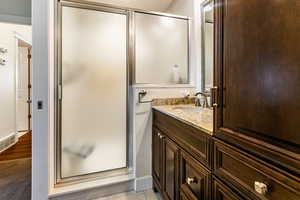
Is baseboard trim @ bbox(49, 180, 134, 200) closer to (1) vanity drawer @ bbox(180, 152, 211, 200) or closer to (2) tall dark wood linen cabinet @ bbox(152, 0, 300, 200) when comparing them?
(1) vanity drawer @ bbox(180, 152, 211, 200)

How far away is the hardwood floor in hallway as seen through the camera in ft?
6.15

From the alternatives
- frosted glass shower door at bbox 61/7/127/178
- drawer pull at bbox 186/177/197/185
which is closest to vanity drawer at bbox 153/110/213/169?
drawer pull at bbox 186/177/197/185

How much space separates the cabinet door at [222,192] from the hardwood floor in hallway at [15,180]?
1.92 m

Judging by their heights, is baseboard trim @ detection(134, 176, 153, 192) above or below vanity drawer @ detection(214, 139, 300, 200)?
below

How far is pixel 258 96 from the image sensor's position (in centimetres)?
63

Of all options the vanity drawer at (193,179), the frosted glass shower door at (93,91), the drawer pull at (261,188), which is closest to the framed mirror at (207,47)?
the frosted glass shower door at (93,91)

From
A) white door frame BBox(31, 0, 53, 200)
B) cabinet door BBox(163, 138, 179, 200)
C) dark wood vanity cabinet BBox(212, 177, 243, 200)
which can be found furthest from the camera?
white door frame BBox(31, 0, 53, 200)

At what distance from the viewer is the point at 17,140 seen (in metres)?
3.71

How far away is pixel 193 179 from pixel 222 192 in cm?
28

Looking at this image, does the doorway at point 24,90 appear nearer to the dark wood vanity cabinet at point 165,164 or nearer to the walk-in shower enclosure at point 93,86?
the walk-in shower enclosure at point 93,86

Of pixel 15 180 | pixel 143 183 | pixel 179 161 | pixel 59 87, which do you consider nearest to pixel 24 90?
pixel 15 180

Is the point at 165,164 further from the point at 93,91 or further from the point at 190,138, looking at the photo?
the point at 93,91

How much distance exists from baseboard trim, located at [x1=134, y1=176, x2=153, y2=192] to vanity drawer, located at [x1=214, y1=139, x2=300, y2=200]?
131 centimetres

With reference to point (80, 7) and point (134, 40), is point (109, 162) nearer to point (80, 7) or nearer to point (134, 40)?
point (134, 40)
